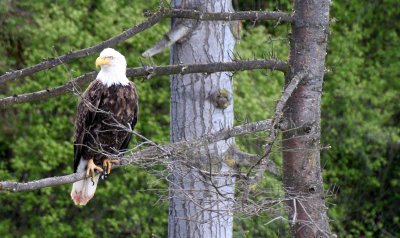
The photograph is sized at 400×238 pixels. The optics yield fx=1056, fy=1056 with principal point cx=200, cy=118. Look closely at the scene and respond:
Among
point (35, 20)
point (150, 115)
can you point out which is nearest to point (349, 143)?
point (150, 115)

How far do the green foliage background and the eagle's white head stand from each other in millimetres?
3371

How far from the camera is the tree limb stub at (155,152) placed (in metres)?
5.29

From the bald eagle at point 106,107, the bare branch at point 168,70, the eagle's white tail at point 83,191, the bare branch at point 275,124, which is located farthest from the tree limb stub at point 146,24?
the eagle's white tail at point 83,191

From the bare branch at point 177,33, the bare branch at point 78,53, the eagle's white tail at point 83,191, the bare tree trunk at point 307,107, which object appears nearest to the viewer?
the bare branch at point 78,53

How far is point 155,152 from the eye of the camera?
5.35 meters

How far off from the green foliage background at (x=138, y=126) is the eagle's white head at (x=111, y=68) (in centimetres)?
337

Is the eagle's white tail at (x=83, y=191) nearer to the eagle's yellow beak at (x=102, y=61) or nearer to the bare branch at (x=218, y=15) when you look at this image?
the eagle's yellow beak at (x=102, y=61)

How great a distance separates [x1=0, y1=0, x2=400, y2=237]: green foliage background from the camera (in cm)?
1102

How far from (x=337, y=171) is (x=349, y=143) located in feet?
1.68

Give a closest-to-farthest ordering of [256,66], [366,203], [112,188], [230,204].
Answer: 1. [230,204]
2. [256,66]
3. [112,188]
4. [366,203]

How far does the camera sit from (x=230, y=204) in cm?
559

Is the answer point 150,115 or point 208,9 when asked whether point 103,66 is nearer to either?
point 208,9

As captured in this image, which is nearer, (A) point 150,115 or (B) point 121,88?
(B) point 121,88

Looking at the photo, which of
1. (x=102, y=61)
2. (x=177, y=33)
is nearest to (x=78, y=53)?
(x=102, y=61)
